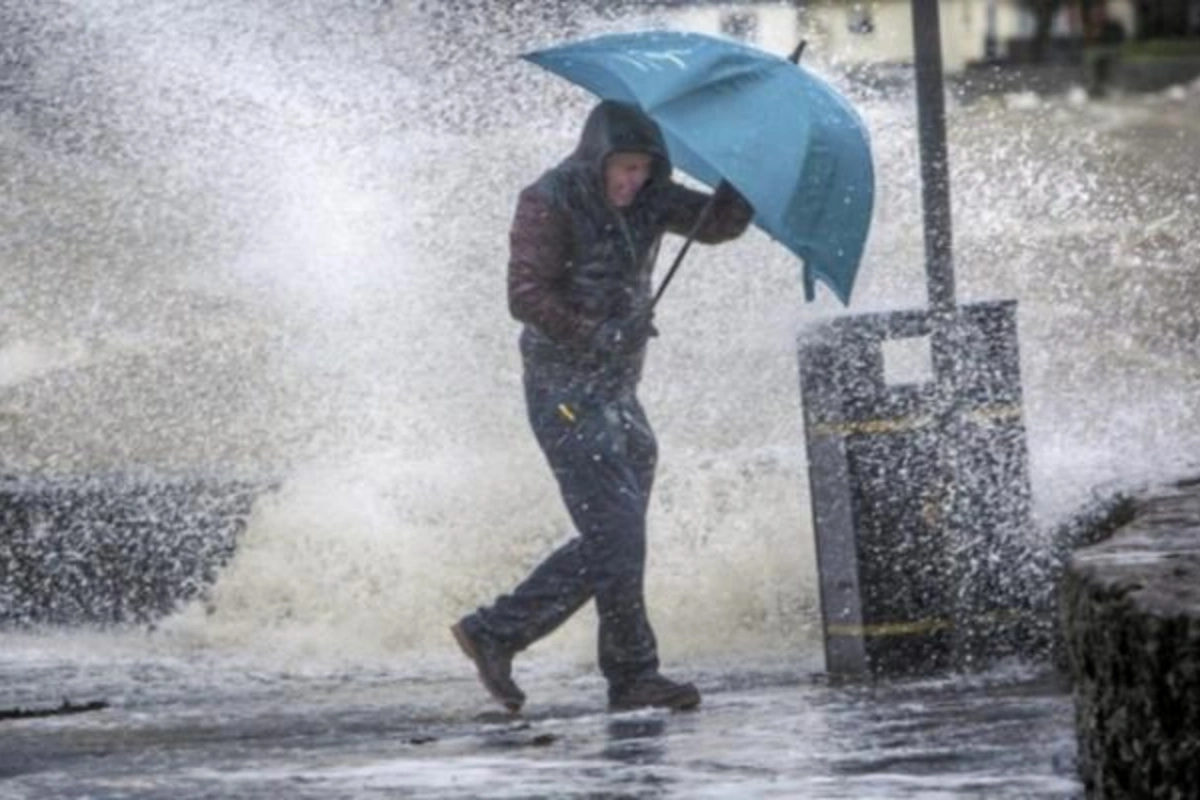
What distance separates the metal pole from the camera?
988 cm

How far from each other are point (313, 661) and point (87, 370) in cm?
615

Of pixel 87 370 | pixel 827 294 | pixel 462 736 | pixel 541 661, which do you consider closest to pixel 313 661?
pixel 541 661

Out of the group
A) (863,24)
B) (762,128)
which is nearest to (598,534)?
(762,128)

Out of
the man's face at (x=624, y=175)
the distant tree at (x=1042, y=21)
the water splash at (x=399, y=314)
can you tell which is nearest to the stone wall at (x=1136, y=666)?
the man's face at (x=624, y=175)

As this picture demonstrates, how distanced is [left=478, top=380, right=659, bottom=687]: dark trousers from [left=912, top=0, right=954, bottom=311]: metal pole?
3.58 ft

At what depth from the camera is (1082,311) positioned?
67.1 ft

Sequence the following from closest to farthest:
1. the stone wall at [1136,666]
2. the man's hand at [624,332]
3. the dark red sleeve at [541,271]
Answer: the stone wall at [1136,666] → the dark red sleeve at [541,271] → the man's hand at [624,332]

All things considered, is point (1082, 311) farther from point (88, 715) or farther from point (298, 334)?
point (88, 715)

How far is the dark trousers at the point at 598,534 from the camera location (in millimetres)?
9117

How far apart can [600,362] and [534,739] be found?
107 cm

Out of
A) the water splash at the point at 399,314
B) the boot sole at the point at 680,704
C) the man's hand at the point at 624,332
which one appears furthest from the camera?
the water splash at the point at 399,314

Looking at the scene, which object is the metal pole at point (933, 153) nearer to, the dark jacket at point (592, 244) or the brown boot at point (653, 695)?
the dark jacket at point (592, 244)

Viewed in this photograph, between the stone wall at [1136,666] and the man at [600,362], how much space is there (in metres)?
2.59

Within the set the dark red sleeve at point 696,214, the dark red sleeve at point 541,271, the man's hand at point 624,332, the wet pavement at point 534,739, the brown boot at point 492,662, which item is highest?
the dark red sleeve at point 696,214
